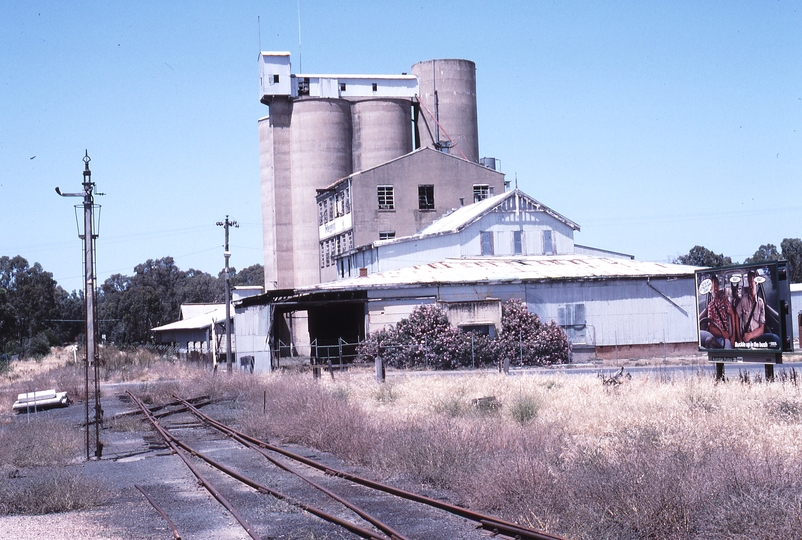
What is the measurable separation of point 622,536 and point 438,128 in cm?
6362

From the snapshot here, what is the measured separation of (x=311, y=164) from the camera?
66500mm

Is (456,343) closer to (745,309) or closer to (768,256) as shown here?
(745,309)

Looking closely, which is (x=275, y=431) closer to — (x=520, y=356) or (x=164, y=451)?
(x=164, y=451)

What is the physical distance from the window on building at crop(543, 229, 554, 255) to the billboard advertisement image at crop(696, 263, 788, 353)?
33.1 meters

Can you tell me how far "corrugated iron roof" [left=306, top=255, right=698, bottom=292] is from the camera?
146ft

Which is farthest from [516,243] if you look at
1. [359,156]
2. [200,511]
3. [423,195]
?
[200,511]

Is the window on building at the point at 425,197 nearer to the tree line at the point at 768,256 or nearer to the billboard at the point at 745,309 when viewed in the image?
the billboard at the point at 745,309

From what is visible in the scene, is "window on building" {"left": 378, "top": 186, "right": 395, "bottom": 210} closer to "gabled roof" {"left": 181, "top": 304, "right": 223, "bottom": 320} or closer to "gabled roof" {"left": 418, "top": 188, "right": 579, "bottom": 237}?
"gabled roof" {"left": 418, "top": 188, "right": 579, "bottom": 237}

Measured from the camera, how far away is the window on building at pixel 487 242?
54062mm

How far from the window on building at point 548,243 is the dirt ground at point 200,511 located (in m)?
40.4

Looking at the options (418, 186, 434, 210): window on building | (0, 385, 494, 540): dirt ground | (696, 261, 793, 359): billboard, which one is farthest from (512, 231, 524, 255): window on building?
(0, 385, 494, 540): dirt ground

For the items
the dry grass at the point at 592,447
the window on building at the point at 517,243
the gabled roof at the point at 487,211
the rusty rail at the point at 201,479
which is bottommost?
the rusty rail at the point at 201,479

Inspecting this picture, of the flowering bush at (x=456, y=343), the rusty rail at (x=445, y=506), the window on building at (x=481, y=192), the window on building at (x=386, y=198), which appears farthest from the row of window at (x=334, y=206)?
the rusty rail at (x=445, y=506)

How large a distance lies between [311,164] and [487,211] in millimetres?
17692
